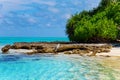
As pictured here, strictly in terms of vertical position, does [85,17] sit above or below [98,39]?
above

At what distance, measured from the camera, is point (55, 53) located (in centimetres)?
3647

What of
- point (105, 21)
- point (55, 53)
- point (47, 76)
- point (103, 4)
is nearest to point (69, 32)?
point (103, 4)

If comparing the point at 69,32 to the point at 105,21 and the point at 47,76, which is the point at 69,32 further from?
the point at 47,76

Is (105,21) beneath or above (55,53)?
above

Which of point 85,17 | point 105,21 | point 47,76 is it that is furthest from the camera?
point 85,17

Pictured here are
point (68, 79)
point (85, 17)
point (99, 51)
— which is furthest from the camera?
point (85, 17)

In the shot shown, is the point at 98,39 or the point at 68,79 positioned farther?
the point at 98,39

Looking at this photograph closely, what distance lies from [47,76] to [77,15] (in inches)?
1605

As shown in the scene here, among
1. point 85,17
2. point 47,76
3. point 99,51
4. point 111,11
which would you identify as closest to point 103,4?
point 85,17

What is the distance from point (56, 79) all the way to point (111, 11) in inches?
1354

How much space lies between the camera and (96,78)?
18016 millimetres

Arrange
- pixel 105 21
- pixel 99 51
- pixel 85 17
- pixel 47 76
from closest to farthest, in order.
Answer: pixel 47 76 < pixel 99 51 < pixel 105 21 < pixel 85 17

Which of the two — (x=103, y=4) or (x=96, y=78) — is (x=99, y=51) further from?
(x=103, y=4)

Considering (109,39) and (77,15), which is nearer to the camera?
(109,39)
